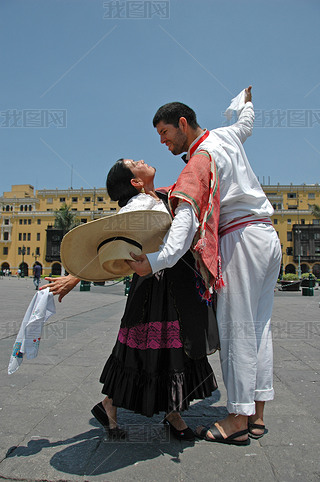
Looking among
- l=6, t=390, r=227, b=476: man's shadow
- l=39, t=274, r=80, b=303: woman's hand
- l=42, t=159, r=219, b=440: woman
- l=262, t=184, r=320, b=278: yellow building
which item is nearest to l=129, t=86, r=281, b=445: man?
l=42, t=159, r=219, b=440: woman

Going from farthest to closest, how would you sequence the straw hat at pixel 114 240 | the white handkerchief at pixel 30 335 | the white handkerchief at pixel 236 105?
1. the white handkerchief at pixel 236 105
2. the white handkerchief at pixel 30 335
3. the straw hat at pixel 114 240

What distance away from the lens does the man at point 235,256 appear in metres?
1.95

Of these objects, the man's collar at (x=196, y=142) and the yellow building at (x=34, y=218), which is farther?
the yellow building at (x=34, y=218)

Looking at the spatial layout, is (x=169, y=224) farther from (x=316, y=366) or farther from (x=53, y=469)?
(x=316, y=366)

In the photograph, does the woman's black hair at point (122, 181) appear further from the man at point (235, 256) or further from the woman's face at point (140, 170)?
the man at point (235, 256)

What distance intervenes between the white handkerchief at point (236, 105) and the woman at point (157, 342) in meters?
0.79

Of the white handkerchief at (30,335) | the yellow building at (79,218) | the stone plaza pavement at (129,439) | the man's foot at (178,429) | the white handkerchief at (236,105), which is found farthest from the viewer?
the yellow building at (79,218)

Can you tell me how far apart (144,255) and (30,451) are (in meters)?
1.15

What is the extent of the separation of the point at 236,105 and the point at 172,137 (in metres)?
0.62

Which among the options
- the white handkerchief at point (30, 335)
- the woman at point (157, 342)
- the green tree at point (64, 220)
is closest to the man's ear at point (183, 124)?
the woman at point (157, 342)

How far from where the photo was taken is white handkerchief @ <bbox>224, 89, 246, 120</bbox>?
96.4 inches

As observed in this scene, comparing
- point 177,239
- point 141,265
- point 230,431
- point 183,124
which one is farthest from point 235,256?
point 230,431

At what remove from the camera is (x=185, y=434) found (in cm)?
201

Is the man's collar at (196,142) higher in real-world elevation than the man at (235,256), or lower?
higher
